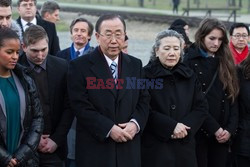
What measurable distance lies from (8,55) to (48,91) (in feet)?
2.28

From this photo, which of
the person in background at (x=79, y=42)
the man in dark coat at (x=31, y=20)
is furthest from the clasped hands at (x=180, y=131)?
the man in dark coat at (x=31, y=20)

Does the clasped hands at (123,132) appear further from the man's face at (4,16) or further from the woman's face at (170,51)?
the man's face at (4,16)

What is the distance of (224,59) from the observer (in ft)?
19.4

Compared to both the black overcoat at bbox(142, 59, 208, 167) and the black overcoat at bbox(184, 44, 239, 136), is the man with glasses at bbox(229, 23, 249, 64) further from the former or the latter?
the black overcoat at bbox(142, 59, 208, 167)

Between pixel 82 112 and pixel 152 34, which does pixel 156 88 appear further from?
pixel 152 34

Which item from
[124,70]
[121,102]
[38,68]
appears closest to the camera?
[121,102]

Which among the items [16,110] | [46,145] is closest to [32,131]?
[16,110]

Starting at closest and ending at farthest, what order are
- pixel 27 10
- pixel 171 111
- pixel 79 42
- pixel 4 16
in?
pixel 171 111, pixel 4 16, pixel 79 42, pixel 27 10

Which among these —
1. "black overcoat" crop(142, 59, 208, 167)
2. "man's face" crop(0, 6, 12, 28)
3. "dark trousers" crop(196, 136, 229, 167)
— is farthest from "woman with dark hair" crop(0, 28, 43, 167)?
"dark trousers" crop(196, 136, 229, 167)

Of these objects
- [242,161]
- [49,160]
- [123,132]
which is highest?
[123,132]

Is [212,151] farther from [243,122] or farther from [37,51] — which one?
[37,51]

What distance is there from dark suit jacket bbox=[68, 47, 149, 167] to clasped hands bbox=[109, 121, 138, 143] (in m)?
0.06

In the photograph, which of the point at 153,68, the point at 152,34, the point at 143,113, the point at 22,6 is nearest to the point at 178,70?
the point at 153,68

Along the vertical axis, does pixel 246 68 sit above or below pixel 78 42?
below
